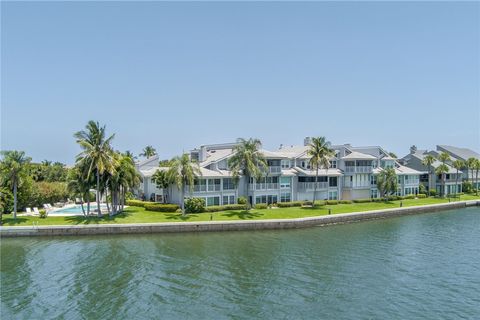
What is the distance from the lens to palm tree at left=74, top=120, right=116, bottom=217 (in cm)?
4354

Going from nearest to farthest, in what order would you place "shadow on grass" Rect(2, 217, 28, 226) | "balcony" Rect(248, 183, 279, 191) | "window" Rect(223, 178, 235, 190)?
"shadow on grass" Rect(2, 217, 28, 226), "window" Rect(223, 178, 235, 190), "balcony" Rect(248, 183, 279, 191)

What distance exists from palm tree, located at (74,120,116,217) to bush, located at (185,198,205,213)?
1077 cm

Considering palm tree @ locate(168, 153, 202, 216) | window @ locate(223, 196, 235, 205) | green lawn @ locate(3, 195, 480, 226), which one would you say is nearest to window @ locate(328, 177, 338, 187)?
green lawn @ locate(3, 195, 480, 226)

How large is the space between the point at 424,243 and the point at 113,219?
116 feet

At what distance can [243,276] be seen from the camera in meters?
26.6

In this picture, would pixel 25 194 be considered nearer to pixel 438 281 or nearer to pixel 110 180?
pixel 110 180

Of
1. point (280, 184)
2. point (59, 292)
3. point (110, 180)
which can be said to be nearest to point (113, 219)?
point (110, 180)

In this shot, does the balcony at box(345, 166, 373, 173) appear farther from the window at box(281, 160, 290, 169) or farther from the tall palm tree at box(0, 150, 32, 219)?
the tall palm tree at box(0, 150, 32, 219)

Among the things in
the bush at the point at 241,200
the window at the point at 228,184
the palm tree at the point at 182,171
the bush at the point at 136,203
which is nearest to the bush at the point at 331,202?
the bush at the point at 241,200

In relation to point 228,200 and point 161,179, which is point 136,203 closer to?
point 161,179

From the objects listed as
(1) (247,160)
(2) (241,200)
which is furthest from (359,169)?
(1) (247,160)

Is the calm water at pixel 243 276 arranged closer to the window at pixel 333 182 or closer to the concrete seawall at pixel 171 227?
the concrete seawall at pixel 171 227

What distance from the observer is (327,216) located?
161 feet

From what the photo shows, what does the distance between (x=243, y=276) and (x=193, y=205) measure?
23409 millimetres
